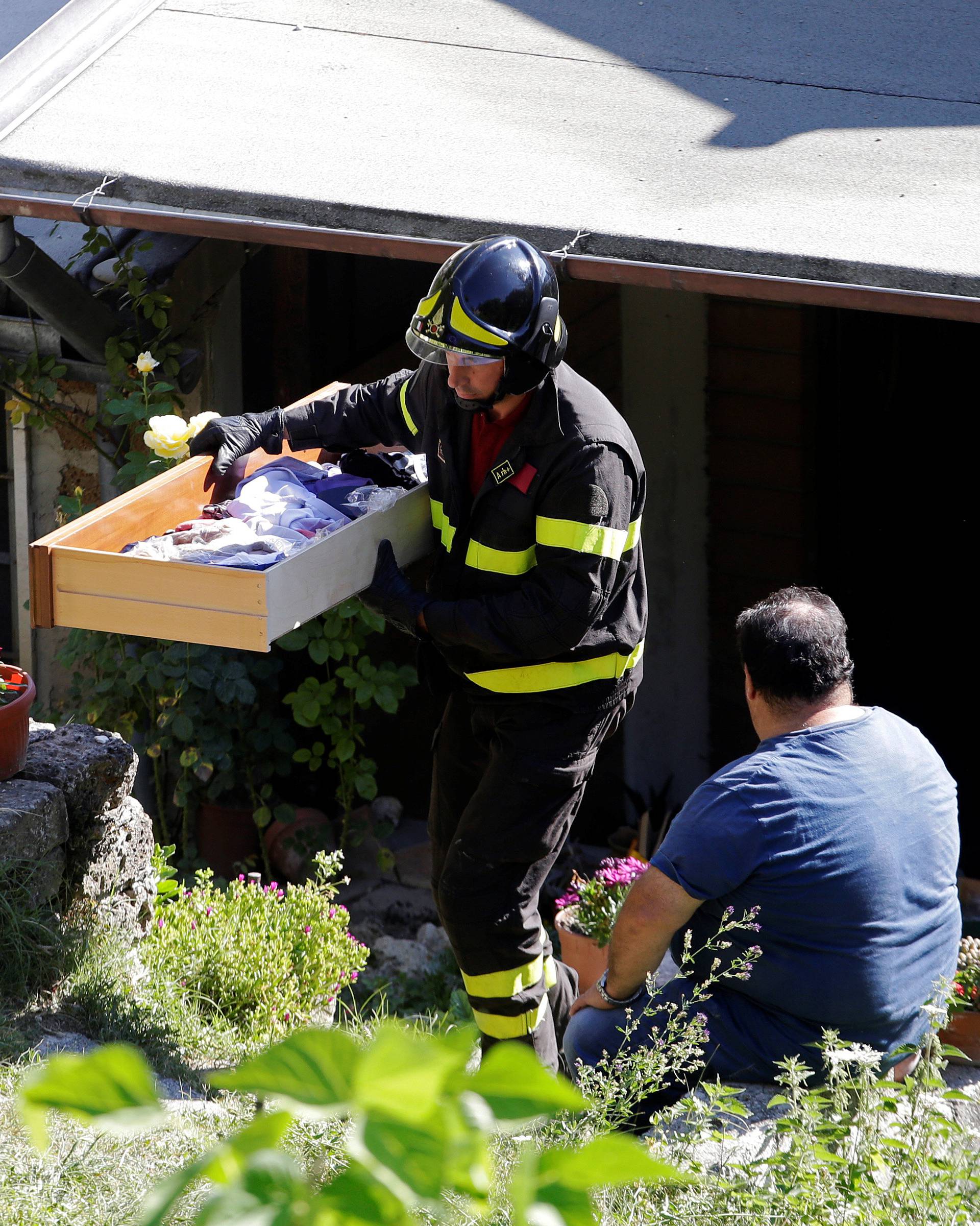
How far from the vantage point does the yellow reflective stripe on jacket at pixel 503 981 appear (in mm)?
3168

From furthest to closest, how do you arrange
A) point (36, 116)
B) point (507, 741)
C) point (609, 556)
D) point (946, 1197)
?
point (36, 116) → point (507, 741) → point (609, 556) → point (946, 1197)

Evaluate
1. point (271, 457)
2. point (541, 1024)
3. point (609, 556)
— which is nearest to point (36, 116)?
point (271, 457)

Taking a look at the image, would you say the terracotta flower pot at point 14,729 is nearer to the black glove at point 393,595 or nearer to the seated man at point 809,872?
the black glove at point 393,595

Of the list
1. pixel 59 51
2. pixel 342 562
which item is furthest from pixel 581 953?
pixel 59 51

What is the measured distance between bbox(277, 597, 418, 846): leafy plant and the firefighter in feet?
4.36

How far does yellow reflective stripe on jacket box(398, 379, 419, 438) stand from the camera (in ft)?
11.0

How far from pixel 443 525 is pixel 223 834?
239 centimetres

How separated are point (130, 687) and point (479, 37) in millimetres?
2740

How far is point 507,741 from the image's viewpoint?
3.08 m

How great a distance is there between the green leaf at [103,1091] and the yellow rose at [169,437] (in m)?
2.88

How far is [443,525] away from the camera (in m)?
3.16

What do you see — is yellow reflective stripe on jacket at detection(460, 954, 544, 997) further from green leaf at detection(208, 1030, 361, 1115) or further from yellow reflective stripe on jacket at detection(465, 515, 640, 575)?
green leaf at detection(208, 1030, 361, 1115)

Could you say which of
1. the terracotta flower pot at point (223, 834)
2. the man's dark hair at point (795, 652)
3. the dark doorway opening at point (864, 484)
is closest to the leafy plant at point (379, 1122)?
the man's dark hair at point (795, 652)

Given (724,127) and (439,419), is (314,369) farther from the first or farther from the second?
(439,419)
